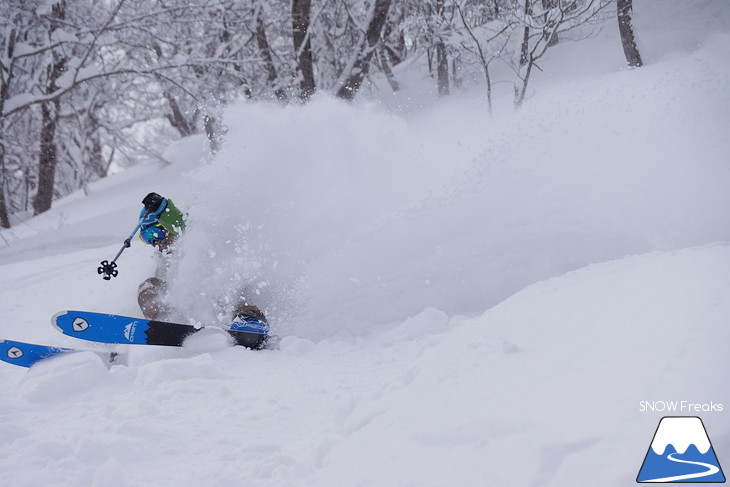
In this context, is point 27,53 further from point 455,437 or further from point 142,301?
point 455,437

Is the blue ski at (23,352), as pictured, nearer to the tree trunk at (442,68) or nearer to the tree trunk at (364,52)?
the tree trunk at (364,52)

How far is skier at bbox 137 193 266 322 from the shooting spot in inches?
201

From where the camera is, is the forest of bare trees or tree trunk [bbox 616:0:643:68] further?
tree trunk [bbox 616:0:643:68]

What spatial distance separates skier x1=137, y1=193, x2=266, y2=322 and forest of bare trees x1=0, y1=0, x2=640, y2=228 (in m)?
3.37

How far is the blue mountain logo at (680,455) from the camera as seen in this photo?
5.57ft

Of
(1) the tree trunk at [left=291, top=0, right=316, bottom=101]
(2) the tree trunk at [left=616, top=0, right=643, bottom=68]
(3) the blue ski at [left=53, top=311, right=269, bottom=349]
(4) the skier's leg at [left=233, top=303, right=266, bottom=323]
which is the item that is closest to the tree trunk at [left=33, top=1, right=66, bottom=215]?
(1) the tree trunk at [left=291, top=0, right=316, bottom=101]

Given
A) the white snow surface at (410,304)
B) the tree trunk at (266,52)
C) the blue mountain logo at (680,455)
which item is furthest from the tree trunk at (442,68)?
the blue mountain logo at (680,455)

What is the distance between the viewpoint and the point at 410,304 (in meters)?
5.38

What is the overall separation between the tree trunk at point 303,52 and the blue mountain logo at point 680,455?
11.1 metres

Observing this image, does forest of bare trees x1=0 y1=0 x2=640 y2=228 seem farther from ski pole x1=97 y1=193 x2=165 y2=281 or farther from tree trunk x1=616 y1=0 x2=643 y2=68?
ski pole x1=97 y1=193 x2=165 y2=281

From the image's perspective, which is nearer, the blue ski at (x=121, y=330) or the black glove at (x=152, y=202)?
the blue ski at (x=121, y=330)

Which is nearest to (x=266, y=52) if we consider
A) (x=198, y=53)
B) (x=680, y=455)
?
(x=198, y=53)

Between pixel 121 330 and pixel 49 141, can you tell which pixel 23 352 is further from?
pixel 49 141

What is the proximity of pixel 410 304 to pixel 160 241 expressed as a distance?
2.90 metres
